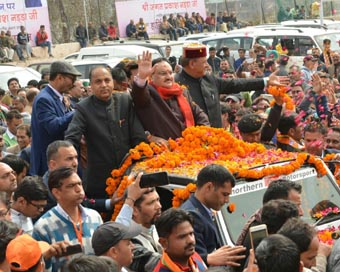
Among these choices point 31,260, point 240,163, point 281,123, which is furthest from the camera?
point 281,123

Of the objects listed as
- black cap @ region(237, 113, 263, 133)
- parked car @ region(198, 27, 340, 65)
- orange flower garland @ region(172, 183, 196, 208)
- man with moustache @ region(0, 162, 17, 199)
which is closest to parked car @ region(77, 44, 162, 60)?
parked car @ region(198, 27, 340, 65)

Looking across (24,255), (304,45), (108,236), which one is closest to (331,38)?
(304,45)

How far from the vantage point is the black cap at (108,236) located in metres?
6.53

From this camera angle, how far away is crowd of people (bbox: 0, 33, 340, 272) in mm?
6387

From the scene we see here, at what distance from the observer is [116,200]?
857cm

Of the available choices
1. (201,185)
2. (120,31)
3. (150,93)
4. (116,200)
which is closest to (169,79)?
(150,93)

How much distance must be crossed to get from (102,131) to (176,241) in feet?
8.54

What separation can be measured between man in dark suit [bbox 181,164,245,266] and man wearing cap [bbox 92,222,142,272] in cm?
91

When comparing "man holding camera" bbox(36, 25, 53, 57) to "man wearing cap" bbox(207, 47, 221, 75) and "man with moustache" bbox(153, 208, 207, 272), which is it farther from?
"man with moustache" bbox(153, 208, 207, 272)

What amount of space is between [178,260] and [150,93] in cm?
289

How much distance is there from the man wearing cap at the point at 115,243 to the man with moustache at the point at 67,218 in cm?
66

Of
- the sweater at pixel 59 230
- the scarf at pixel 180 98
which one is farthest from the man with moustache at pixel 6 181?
the scarf at pixel 180 98

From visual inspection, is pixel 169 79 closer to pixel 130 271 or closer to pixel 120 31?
pixel 130 271

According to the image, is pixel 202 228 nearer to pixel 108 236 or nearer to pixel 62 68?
pixel 108 236
